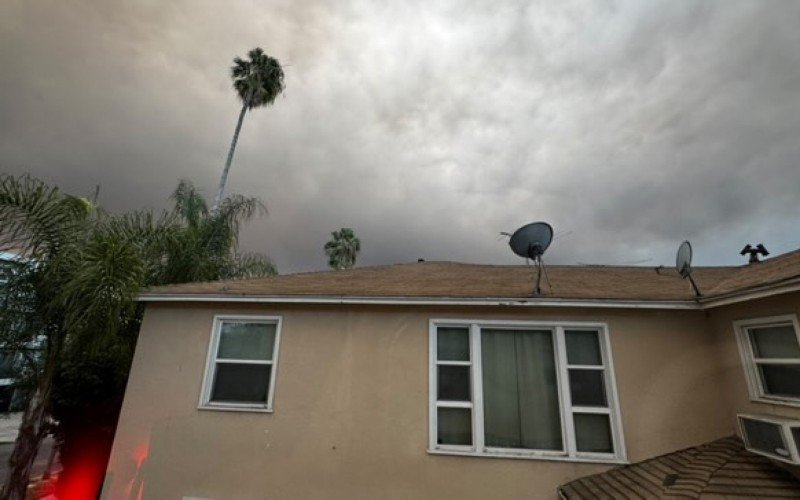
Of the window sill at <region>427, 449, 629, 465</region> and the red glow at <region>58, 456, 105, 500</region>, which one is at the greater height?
the window sill at <region>427, 449, 629, 465</region>

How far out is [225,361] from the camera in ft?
18.9

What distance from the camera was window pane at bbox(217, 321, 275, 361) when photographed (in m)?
5.82

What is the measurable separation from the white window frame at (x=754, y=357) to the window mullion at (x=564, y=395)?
233cm

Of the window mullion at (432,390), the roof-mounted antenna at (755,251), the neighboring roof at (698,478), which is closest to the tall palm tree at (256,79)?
the window mullion at (432,390)

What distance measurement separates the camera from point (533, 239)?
20.5 ft

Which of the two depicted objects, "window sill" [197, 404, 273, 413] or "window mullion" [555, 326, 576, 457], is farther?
"window sill" [197, 404, 273, 413]

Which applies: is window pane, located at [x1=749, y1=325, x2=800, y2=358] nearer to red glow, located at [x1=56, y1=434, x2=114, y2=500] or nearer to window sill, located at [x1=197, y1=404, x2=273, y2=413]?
window sill, located at [x1=197, y1=404, x2=273, y2=413]

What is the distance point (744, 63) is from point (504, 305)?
12.6 m

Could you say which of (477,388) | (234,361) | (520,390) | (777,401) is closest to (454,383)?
(477,388)

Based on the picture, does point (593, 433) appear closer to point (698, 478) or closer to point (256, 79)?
point (698, 478)

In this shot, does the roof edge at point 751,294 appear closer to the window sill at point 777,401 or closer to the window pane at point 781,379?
the window pane at point 781,379

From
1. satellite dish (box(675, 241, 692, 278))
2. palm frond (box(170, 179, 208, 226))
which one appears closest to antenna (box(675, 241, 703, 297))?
satellite dish (box(675, 241, 692, 278))

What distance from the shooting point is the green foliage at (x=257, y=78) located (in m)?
19.4

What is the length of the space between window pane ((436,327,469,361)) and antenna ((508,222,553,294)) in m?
1.93
